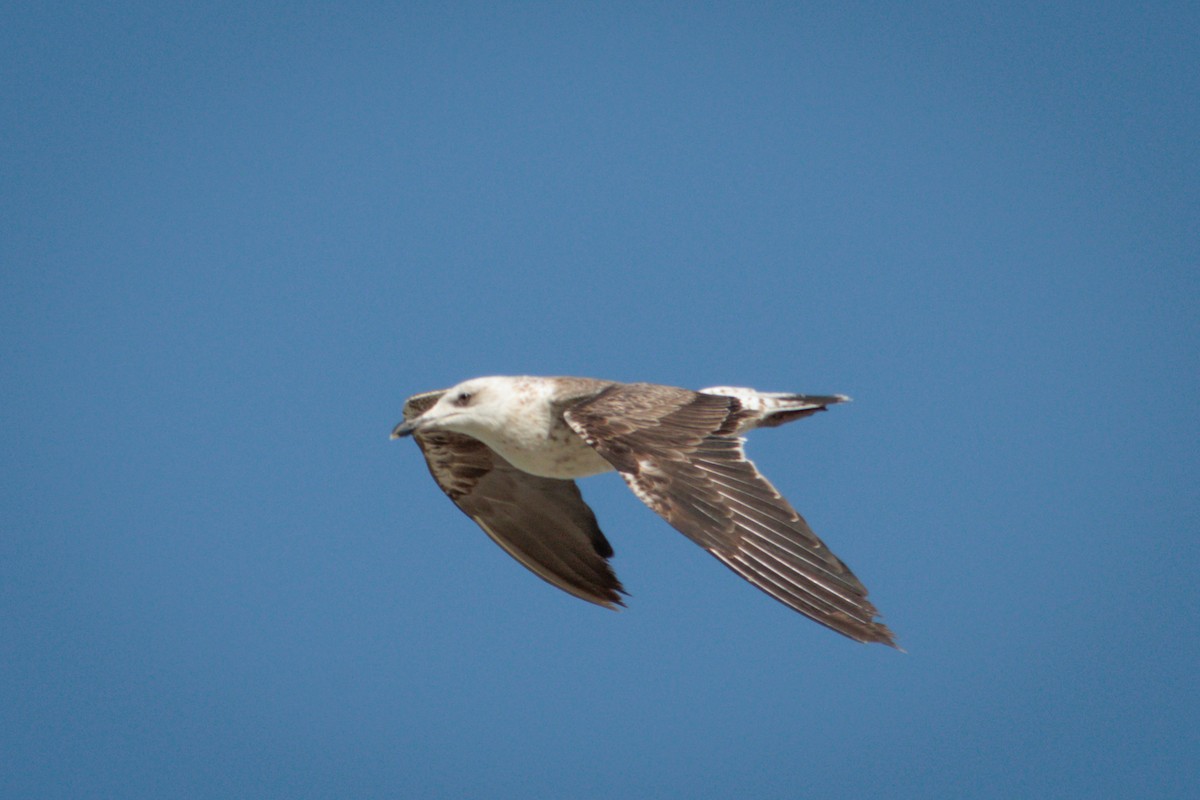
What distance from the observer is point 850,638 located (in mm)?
7785

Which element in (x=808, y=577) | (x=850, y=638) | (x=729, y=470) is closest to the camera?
(x=850, y=638)

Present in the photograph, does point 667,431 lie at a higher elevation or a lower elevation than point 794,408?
lower

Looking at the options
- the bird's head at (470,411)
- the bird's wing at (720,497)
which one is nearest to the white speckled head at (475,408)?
the bird's head at (470,411)

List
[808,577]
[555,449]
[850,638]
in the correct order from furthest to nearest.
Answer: [555,449]
[808,577]
[850,638]

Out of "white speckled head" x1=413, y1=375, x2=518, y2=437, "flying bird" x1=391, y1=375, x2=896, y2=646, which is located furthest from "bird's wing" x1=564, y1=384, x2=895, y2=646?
"white speckled head" x1=413, y1=375, x2=518, y2=437

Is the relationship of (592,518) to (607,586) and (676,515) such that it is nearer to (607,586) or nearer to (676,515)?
(607,586)

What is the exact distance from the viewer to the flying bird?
8406 mm

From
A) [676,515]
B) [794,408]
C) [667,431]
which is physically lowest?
[676,515]

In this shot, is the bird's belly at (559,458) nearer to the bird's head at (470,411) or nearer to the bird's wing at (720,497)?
the bird's head at (470,411)

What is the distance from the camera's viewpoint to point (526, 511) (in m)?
12.6

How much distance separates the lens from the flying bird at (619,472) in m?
8.41

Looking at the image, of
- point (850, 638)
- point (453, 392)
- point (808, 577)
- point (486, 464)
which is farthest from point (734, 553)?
point (486, 464)

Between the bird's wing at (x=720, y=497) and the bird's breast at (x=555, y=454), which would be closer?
the bird's wing at (x=720, y=497)

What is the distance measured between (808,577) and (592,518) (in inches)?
168
